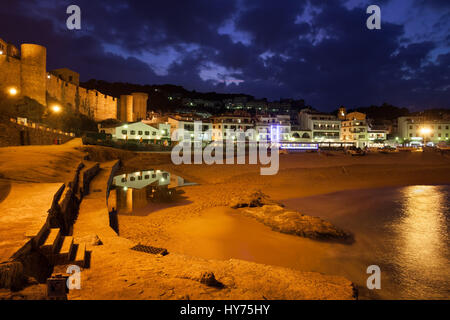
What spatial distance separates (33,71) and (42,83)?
181 centimetres

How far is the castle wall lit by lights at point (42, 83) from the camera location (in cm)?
3331

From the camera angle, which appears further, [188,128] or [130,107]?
[130,107]

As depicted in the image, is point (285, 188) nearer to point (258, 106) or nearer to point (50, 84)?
point (50, 84)

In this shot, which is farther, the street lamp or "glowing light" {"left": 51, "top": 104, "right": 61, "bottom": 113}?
the street lamp

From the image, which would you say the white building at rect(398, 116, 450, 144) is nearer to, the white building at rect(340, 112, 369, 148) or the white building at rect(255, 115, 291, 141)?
the white building at rect(340, 112, 369, 148)

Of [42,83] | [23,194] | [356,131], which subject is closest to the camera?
[23,194]

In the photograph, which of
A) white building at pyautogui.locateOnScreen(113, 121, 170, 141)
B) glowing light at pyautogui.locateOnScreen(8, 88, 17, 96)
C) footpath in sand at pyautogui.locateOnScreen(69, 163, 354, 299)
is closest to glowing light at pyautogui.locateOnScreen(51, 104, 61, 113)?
glowing light at pyautogui.locateOnScreen(8, 88, 17, 96)

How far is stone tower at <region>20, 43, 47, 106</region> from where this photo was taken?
34.4 m

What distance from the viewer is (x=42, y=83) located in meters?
36.0

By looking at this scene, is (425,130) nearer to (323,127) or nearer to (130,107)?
(323,127)

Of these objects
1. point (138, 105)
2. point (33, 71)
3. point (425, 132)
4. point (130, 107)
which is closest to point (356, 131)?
point (425, 132)
